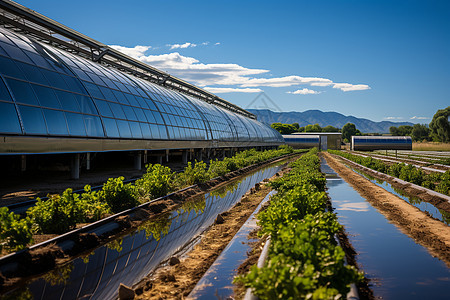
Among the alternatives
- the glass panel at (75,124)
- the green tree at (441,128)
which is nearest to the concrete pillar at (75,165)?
the glass panel at (75,124)

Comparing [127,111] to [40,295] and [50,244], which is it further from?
[40,295]

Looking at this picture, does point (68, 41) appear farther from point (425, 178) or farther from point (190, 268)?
point (425, 178)

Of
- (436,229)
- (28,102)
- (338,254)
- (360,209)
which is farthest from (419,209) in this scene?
(28,102)

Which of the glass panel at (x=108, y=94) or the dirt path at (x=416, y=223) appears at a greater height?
the glass panel at (x=108, y=94)

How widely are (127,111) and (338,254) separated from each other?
737 inches

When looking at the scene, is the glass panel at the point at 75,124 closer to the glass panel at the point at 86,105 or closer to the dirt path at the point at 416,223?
the glass panel at the point at 86,105

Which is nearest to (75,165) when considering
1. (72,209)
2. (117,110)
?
(117,110)

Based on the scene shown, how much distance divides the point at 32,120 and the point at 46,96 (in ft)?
5.18

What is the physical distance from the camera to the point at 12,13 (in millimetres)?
19281

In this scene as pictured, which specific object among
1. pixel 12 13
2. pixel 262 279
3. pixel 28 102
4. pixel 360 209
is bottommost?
pixel 360 209

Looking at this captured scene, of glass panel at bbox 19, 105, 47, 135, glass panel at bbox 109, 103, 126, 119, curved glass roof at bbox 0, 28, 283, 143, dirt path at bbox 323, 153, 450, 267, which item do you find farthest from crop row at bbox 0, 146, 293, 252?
dirt path at bbox 323, 153, 450, 267

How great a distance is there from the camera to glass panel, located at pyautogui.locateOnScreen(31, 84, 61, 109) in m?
14.0

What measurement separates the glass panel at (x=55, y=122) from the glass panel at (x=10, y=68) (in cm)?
161

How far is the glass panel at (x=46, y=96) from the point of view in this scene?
14031mm
